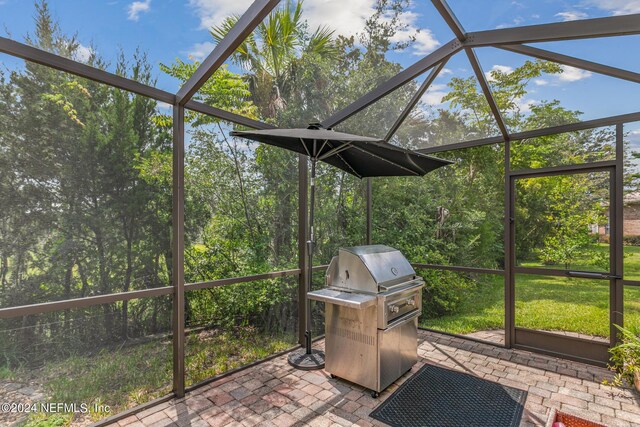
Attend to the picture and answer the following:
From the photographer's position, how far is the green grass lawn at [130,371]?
2363mm

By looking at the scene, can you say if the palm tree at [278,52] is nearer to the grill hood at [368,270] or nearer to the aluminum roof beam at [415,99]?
the aluminum roof beam at [415,99]

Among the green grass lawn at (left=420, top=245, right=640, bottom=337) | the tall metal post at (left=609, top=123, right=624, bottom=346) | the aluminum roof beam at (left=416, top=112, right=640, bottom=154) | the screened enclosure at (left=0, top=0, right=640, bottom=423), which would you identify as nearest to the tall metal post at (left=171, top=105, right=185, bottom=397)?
the screened enclosure at (left=0, top=0, right=640, bottom=423)

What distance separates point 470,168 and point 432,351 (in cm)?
275

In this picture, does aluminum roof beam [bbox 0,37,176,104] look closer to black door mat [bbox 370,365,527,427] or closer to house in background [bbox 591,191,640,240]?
black door mat [bbox 370,365,527,427]

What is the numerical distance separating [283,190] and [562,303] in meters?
3.72

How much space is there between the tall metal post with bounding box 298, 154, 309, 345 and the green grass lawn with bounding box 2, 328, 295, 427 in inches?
27.1

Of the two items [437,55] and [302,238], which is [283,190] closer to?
[302,238]

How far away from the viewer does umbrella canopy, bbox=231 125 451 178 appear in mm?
2871

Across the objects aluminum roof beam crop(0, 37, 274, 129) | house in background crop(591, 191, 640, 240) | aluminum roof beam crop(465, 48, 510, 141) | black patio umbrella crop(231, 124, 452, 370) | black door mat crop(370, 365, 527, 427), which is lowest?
black door mat crop(370, 365, 527, 427)

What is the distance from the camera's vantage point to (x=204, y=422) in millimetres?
2498

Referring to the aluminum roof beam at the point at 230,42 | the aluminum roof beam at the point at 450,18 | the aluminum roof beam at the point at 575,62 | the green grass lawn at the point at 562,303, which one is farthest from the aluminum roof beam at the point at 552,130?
the aluminum roof beam at the point at 230,42

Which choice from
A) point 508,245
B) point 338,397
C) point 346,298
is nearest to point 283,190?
point 346,298

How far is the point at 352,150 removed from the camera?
3678mm

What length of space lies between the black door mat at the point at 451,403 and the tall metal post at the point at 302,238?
1.45 meters
